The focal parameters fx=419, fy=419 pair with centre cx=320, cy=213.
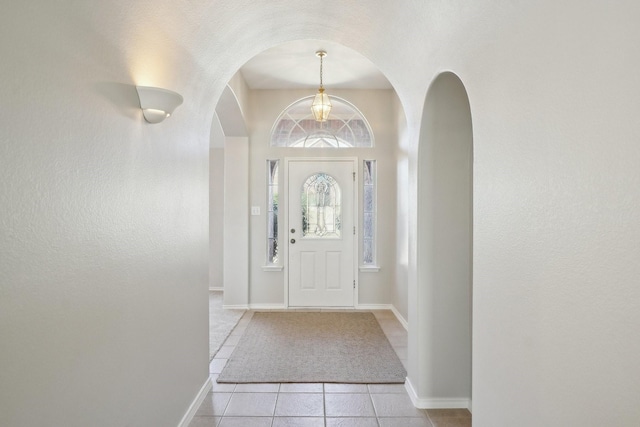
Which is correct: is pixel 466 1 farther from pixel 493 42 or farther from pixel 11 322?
pixel 11 322

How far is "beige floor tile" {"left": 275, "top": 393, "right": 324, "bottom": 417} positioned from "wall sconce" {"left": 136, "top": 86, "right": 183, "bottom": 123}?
1.88 meters

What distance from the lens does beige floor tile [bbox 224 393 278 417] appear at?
2.59 metres

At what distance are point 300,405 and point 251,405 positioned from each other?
1.04 ft

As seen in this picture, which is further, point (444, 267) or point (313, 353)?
point (313, 353)

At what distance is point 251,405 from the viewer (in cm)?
271

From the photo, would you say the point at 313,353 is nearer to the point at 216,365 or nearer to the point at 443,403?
the point at 216,365

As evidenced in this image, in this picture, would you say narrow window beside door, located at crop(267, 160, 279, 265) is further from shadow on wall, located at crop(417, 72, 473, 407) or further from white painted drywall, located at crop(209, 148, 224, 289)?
shadow on wall, located at crop(417, 72, 473, 407)

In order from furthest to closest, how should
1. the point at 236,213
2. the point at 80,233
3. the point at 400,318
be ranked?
the point at 236,213 < the point at 400,318 < the point at 80,233

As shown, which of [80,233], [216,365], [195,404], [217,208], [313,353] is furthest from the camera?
[217,208]

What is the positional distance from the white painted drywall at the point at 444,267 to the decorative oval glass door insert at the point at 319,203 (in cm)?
278

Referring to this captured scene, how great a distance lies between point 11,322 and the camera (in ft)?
3.25

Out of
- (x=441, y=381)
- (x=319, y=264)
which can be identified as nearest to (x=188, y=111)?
(x=441, y=381)

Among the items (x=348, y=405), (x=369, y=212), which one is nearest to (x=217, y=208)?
(x=369, y=212)

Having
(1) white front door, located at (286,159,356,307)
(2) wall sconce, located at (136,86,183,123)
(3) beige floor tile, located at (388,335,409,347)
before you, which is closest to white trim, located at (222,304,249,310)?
(1) white front door, located at (286,159,356,307)
